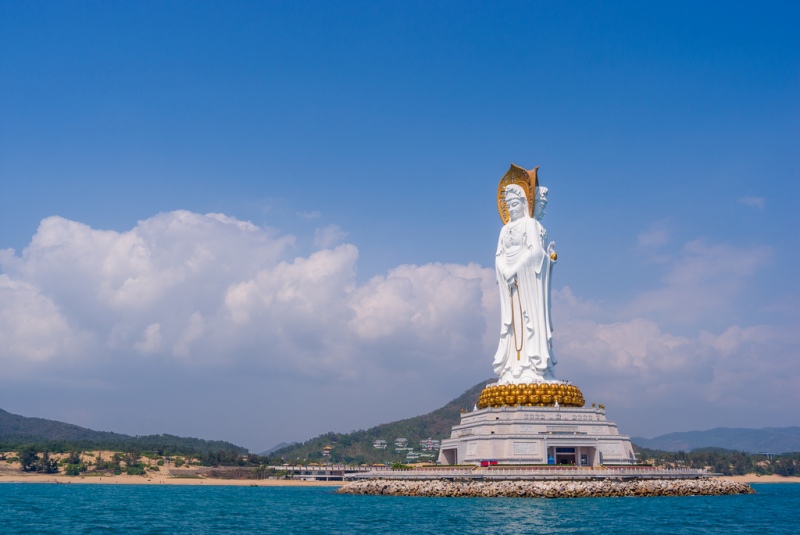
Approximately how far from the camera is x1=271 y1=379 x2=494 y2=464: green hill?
395 feet

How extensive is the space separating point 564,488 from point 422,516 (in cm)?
973

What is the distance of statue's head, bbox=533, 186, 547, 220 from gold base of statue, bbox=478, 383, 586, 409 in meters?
11.1

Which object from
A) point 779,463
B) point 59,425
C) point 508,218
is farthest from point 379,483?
point 59,425

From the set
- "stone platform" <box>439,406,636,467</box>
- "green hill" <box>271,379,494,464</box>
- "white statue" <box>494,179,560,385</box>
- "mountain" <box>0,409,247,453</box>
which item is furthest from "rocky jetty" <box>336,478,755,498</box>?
"mountain" <box>0,409,247,453</box>

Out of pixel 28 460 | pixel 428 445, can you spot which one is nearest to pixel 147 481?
pixel 28 460

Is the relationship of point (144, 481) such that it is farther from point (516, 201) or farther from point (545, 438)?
point (516, 201)

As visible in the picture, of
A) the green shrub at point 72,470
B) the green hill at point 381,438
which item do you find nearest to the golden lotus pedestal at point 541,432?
the green shrub at point 72,470

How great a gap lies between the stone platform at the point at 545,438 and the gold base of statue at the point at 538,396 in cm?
81

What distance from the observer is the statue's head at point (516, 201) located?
5112 centimetres

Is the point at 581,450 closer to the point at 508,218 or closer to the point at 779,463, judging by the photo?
the point at 508,218

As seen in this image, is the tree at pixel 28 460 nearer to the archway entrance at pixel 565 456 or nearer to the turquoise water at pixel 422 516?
the turquoise water at pixel 422 516

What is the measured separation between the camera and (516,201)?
5109 cm

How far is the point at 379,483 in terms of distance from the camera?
44.8 meters

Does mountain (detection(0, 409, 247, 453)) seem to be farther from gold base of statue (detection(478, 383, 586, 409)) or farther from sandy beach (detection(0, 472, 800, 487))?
gold base of statue (detection(478, 383, 586, 409))
